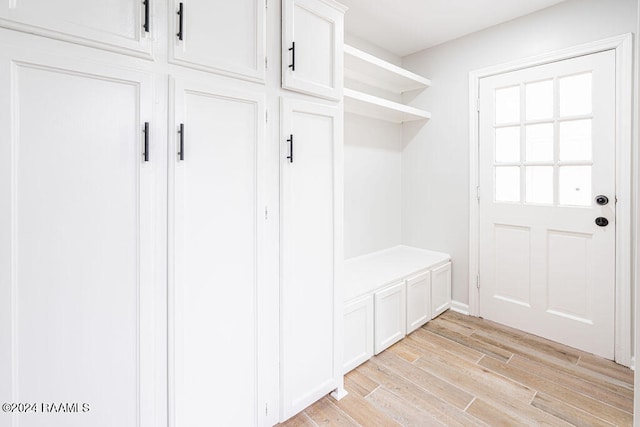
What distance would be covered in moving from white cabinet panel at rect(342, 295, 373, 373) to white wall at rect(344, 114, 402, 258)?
0.71m

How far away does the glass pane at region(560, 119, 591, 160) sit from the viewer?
7.31 feet

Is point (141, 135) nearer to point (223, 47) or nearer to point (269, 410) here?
point (223, 47)

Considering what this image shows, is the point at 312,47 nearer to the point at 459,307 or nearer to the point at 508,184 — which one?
the point at 508,184

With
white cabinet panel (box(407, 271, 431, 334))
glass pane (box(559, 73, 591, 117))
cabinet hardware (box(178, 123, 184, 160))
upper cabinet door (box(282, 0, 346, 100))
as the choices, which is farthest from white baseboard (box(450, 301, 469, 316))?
cabinet hardware (box(178, 123, 184, 160))

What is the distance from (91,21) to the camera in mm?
981

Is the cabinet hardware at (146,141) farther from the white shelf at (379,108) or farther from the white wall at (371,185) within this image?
the white wall at (371,185)

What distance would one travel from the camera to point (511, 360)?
2.17 metres

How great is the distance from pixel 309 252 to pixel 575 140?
2.15 meters

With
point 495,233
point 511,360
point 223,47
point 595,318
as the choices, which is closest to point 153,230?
point 223,47

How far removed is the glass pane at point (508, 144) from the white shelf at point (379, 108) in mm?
674

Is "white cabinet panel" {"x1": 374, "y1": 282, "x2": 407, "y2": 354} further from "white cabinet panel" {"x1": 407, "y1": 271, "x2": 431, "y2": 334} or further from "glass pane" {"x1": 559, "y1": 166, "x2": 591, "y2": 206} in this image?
"glass pane" {"x1": 559, "y1": 166, "x2": 591, "y2": 206}

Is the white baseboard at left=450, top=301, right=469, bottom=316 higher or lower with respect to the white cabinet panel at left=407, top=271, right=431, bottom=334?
lower

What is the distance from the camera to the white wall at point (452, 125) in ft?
7.74

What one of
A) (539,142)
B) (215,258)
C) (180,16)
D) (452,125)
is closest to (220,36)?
(180,16)
